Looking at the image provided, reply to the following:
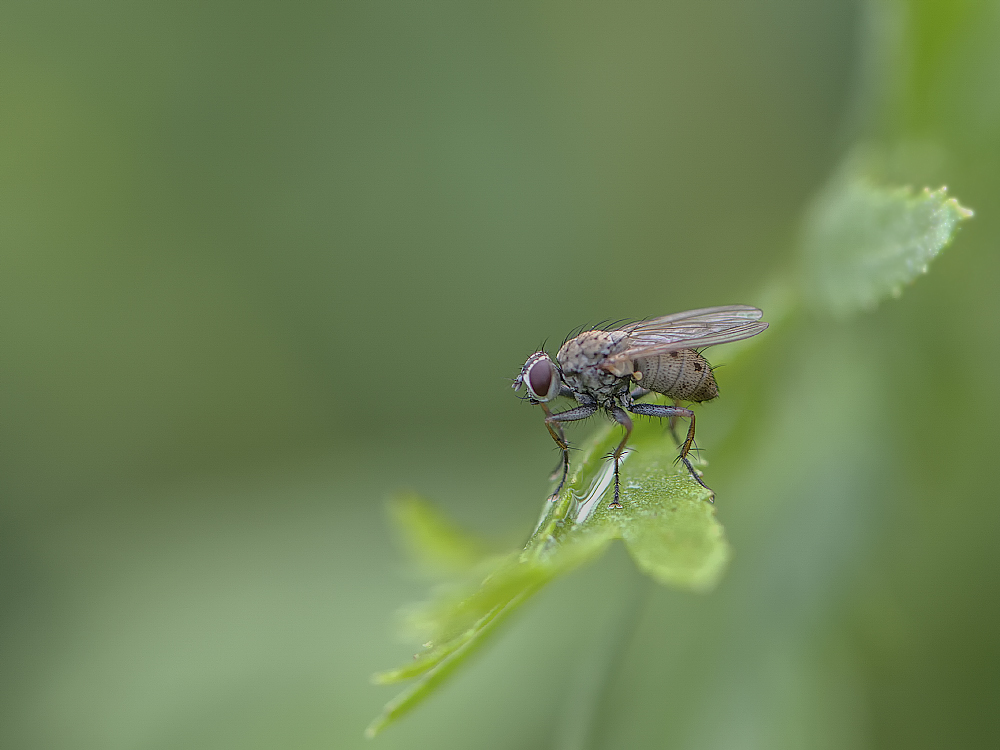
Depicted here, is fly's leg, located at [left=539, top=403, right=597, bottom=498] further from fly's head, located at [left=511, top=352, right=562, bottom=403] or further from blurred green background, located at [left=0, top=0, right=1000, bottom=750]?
blurred green background, located at [left=0, top=0, right=1000, bottom=750]

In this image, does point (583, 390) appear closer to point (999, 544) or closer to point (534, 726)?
point (534, 726)

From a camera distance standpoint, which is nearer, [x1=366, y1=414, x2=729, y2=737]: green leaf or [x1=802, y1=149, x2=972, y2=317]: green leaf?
[x1=366, y1=414, x2=729, y2=737]: green leaf

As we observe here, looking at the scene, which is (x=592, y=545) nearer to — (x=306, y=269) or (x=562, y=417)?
(x=562, y=417)

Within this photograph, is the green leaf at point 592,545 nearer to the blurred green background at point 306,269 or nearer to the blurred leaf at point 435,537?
the blurred leaf at point 435,537

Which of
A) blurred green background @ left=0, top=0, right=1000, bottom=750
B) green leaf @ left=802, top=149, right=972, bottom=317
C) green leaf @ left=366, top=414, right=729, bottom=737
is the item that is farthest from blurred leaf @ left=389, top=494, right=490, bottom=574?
green leaf @ left=802, top=149, right=972, bottom=317

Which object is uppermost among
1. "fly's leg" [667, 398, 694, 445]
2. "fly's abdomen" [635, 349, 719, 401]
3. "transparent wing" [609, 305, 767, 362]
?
"transparent wing" [609, 305, 767, 362]

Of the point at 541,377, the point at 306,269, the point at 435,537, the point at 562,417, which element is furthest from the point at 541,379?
the point at 306,269
